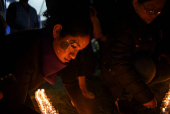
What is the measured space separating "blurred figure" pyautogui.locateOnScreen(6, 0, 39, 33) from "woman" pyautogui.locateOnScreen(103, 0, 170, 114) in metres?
2.37

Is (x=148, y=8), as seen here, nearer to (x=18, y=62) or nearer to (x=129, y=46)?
(x=129, y=46)

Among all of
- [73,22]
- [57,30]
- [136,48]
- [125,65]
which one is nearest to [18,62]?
[57,30]

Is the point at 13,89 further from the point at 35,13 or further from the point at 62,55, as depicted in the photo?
the point at 35,13

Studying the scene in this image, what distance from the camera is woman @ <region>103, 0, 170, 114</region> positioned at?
1933 millimetres

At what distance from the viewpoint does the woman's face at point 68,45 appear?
1.31 metres

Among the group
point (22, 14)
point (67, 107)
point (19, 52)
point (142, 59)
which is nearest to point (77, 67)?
point (67, 107)

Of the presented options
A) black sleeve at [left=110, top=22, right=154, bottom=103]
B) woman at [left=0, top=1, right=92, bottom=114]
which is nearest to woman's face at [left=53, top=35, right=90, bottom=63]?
woman at [left=0, top=1, right=92, bottom=114]

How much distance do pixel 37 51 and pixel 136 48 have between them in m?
1.50

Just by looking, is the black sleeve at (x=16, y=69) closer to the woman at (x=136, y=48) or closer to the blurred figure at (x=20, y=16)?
the woman at (x=136, y=48)

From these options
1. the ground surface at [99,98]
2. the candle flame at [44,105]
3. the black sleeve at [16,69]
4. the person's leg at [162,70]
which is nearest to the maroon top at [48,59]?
the black sleeve at [16,69]

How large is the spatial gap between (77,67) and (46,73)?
1.25 m

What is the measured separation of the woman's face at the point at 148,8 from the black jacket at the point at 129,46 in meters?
0.06

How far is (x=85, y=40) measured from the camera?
4.36 ft

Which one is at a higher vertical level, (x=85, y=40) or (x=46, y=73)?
(x=85, y=40)
